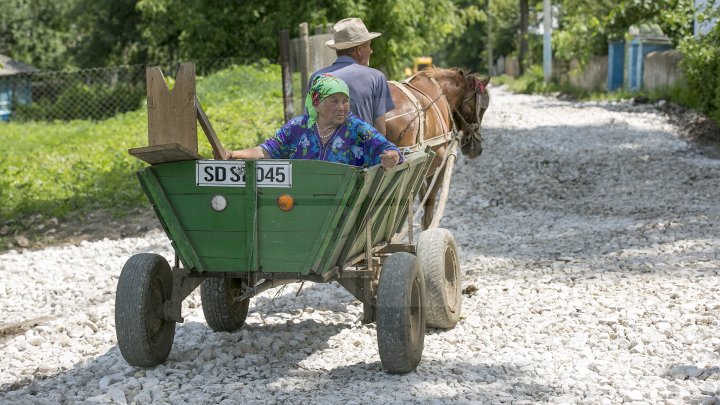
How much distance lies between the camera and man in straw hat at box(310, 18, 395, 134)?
728 cm

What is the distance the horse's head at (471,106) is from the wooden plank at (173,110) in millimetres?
4448

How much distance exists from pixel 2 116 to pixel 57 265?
2637cm

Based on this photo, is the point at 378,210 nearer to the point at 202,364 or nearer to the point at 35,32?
the point at 202,364

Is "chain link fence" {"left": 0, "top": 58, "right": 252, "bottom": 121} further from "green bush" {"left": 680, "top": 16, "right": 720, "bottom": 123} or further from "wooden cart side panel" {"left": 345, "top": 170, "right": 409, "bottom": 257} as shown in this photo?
"wooden cart side panel" {"left": 345, "top": 170, "right": 409, "bottom": 257}

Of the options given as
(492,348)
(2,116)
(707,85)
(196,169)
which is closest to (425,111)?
(492,348)

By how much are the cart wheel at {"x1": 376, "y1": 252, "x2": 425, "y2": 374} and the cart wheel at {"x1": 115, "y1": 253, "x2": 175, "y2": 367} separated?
4.23 ft

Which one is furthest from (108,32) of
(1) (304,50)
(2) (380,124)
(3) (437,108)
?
(2) (380,124)

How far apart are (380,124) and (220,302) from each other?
1.67m

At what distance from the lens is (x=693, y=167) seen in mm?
15938

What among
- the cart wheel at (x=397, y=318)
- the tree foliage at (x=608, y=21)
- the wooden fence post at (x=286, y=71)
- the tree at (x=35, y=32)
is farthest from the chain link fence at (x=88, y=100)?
the cart wheel at (x=397, y=318)

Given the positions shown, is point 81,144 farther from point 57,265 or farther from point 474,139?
point 474,139

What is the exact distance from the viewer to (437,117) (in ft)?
29.3

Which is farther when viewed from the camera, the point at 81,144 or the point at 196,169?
the point at 81,144

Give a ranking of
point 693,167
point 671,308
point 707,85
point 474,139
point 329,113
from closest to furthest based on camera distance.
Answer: point 329,113 → point 671,308 → point 474,139 → point 693,167 → point 707,85
